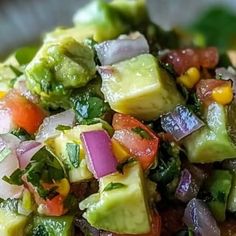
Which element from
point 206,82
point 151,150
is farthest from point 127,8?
point 151,150

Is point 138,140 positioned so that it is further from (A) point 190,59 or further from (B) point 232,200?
(A) point 190,59

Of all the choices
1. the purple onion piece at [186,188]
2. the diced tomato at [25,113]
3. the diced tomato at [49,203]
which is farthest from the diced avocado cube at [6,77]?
the purple onion piece at [186,188]

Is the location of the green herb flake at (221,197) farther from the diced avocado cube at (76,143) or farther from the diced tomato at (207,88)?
the diced avocado cube at (76,143)

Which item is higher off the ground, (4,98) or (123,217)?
(4,98)

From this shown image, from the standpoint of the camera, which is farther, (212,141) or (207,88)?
(207,88)

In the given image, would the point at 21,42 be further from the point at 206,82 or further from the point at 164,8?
the point at 206,82

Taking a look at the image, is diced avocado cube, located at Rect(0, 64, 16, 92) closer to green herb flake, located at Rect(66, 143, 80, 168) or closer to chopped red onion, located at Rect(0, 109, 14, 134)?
Result: chopped red onion, located at Rect(0, 109, 14, 134)

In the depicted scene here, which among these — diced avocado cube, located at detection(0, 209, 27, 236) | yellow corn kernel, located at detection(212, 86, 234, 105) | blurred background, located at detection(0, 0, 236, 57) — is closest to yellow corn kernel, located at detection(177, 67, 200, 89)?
yellow corn kernel, located at detection(212, 86, 234, 105)

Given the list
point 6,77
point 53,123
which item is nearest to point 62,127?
point 53,123
